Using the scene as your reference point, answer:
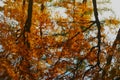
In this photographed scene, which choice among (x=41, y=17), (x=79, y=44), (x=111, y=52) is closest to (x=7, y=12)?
(x=41, y=17)

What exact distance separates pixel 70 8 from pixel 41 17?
216 centimetres

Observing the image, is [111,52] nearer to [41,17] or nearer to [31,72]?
[31,72]

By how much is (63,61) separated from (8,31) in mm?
3758

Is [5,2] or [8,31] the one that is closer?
[8,31]

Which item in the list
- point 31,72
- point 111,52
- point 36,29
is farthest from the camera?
point 36,29

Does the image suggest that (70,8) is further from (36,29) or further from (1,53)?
(1,53)

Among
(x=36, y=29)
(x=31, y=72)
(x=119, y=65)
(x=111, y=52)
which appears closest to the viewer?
(x=119, y=65)

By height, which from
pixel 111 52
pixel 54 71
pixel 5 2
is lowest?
pixel 54 71

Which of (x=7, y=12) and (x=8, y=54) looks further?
(x=7, y=12)

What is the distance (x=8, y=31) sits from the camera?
15.0m

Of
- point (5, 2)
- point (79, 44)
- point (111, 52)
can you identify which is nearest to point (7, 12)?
point (5, 2)

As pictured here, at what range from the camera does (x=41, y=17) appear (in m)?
15.6

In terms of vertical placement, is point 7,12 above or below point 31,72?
above

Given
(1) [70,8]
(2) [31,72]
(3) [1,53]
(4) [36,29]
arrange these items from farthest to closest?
(1) [70,8]
(4) [36,29]
(3) [1,53]
(2) [31,72]
